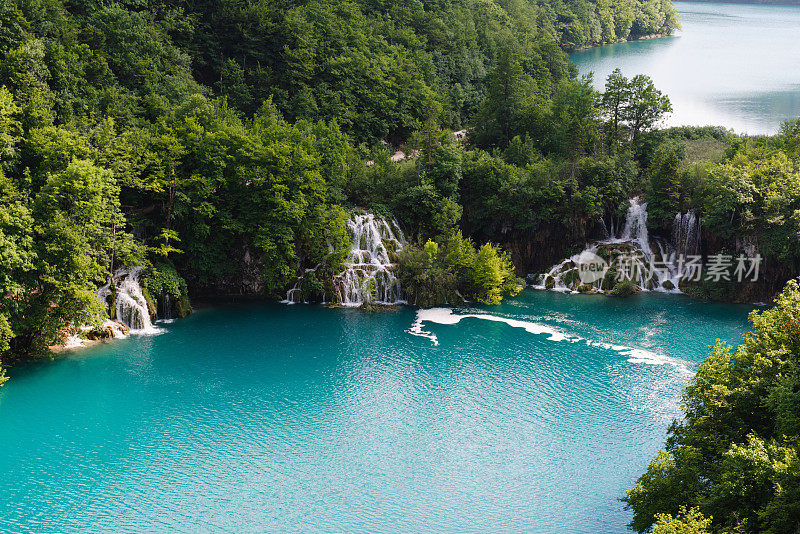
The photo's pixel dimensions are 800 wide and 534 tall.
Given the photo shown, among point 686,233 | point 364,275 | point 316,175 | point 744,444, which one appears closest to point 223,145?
point 316,175

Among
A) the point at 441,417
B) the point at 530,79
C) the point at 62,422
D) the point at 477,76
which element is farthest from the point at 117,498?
the point at 477,76

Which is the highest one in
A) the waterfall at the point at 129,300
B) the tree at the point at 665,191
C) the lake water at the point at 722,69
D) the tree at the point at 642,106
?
the lake water at the point at 722,69

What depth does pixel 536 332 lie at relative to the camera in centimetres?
5219

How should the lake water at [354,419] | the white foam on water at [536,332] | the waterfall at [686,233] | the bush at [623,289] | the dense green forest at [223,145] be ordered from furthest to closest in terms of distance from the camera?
1. the waterfall at [686,233]
2. the bush at [623,289]
3. the white foam on water at [536,332]
4. the dense green forest at [223,145]
5. the lake water at [354,419]

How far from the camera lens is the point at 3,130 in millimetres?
45688

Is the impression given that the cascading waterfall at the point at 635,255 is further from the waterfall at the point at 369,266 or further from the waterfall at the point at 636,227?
the waterfall at the point at 369,266

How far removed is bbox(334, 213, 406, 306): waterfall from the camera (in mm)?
57156

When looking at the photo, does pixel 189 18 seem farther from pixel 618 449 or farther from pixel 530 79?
pixel 618 449

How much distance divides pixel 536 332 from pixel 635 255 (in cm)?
1462

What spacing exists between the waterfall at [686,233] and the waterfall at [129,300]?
1654 inches

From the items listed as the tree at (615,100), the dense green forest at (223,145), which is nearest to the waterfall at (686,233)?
the dense green forest at (223,145)

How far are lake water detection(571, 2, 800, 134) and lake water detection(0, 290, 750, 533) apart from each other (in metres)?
53.5

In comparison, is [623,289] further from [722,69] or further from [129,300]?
[722,69]

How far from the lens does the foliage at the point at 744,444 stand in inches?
976
